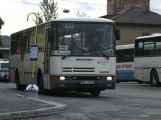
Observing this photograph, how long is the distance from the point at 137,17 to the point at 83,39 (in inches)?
2197

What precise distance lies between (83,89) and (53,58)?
5.99 ft

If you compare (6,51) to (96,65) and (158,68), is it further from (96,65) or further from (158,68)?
(96,65)

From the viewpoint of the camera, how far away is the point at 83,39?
23.6 m

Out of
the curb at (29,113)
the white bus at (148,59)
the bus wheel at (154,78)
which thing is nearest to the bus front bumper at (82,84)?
the curb at (29,113)

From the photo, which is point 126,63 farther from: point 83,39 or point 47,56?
point 83,39

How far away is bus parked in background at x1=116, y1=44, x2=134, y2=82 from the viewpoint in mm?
42312

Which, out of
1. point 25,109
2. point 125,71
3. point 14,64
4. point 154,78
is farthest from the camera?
point 125,71

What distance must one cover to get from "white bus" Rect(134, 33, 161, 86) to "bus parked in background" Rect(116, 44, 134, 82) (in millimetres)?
4382

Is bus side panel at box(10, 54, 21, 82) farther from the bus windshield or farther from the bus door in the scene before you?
the bus windshield

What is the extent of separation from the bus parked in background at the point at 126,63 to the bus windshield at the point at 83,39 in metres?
18.4

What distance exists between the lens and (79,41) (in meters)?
23.6

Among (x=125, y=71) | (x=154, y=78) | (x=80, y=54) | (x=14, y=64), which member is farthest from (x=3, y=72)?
(x=80, y=54)

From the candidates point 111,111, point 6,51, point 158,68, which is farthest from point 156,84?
point 6,51

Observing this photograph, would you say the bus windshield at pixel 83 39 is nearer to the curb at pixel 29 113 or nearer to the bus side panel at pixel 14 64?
the bus side panel at pixel 14 64
